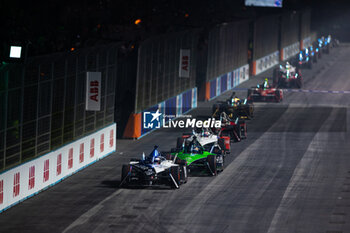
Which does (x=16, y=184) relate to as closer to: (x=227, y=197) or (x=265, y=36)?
(x=227, y=197)

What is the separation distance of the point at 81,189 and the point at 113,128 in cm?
799

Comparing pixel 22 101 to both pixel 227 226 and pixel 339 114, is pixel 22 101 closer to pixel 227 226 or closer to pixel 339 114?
pixel 227 226

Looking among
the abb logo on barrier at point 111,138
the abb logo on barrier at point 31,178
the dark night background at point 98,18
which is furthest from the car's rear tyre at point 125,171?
the abb logo on barrier at point 111,138

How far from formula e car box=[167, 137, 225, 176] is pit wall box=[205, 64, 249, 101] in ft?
79.6

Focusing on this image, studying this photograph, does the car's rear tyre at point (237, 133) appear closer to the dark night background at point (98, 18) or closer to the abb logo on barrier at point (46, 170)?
the dark night background at point (98, 18)

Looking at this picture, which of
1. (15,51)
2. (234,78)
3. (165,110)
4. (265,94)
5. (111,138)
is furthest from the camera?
(234,78)

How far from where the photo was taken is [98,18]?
5519 cm

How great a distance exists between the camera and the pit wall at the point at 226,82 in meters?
52.9

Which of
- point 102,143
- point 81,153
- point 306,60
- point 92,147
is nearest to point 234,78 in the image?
point 306,60

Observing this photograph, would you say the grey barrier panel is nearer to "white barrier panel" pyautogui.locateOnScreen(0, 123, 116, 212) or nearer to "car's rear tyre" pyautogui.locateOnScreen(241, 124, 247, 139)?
"car's rear tyre" pyautogui.locateOnScreen(241, 124, 247, 139)

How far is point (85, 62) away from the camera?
3019cm

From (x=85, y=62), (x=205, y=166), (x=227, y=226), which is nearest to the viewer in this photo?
(x=227, y=226)

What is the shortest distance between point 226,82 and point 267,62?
16.9m

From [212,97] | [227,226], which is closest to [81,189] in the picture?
[227,226]
